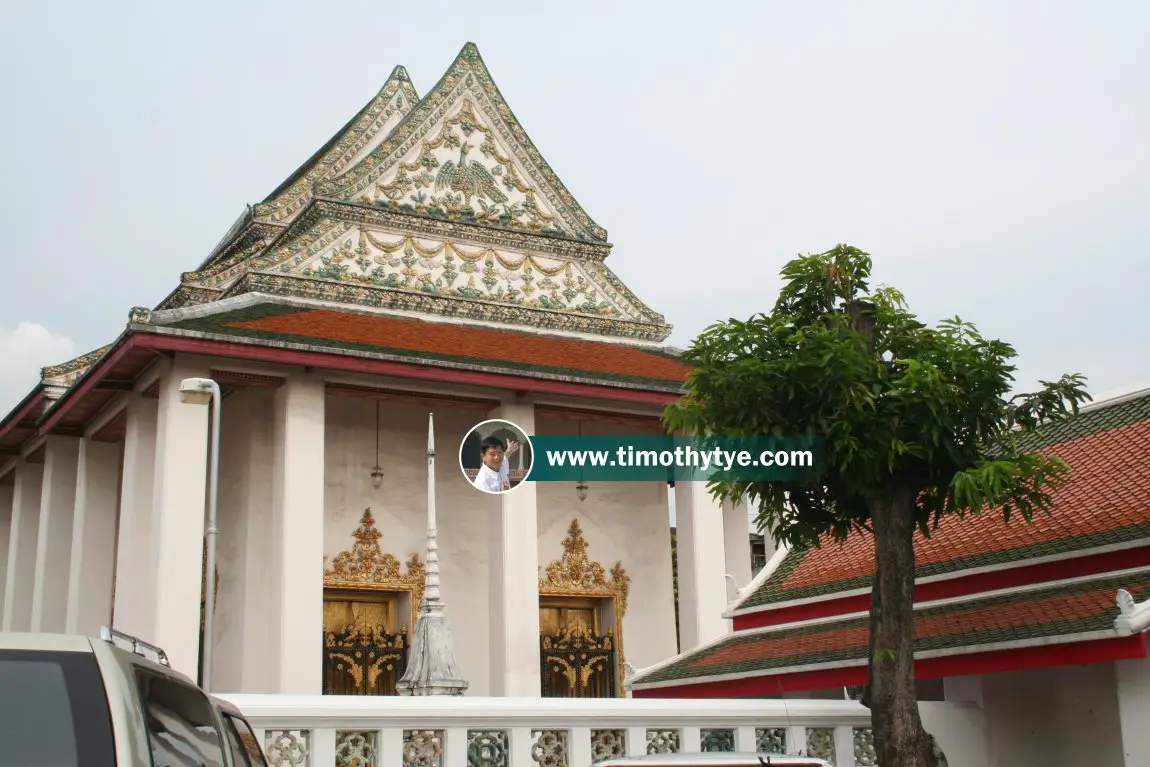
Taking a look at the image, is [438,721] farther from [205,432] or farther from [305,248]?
[305,248]

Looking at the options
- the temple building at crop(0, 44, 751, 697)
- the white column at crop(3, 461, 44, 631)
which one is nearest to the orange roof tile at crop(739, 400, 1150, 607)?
the temple building at crop(0, 44, 751, 697)

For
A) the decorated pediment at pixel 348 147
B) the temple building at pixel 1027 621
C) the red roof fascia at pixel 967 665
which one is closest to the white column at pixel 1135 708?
the temple building at pixel 1027 621

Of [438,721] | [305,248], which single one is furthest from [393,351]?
[438,721]

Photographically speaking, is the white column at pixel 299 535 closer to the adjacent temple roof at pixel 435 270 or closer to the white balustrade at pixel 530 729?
the adjacent temple roof at pixel 435 270

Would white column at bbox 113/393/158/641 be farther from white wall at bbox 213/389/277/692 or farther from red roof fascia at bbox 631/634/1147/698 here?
red roof fascia at bbox 631/634/1147/698

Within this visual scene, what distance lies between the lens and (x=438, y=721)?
9289 millimetres

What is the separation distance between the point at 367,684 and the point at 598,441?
4858 millimetres

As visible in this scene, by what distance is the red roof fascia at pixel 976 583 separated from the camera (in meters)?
10.4

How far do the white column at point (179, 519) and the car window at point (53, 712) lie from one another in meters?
11.1

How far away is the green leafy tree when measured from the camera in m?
9.07

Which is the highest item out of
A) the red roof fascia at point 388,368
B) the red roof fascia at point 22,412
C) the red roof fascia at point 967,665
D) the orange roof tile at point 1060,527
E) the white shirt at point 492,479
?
the red roof fascia at point 22,412

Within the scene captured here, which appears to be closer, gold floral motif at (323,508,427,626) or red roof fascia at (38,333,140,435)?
red roof fascia at (38,333,140,435)

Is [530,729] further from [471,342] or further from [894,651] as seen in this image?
[471,342]

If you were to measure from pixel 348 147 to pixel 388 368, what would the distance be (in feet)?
22.4
